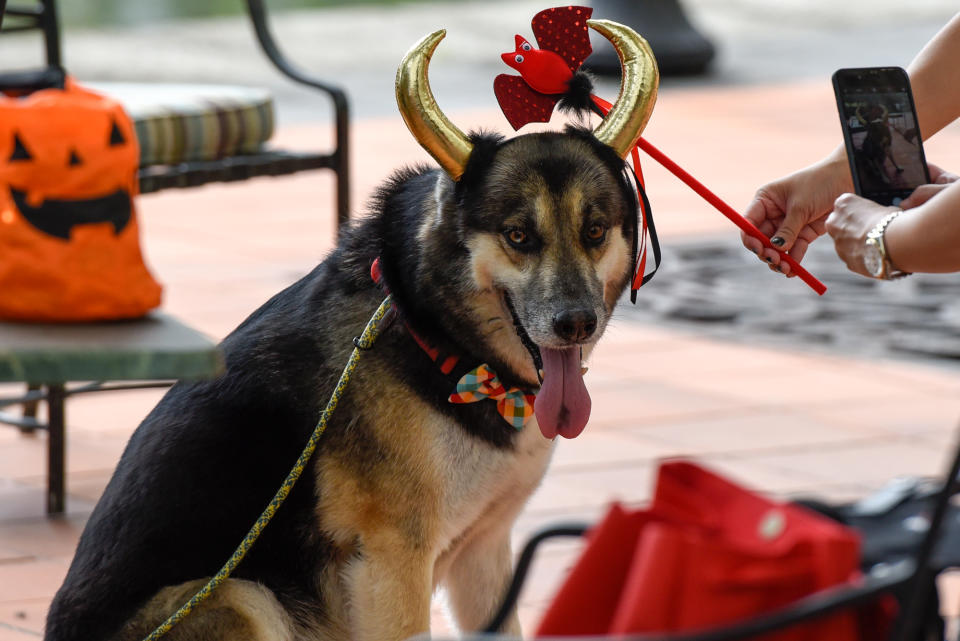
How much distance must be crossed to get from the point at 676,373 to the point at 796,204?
8.84 feet

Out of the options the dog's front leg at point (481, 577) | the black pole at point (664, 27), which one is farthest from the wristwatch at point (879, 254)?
the black pole at point (664, 27)

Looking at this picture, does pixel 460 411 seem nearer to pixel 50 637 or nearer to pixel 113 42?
pixel 50 637

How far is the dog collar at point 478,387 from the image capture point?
9.51 ft

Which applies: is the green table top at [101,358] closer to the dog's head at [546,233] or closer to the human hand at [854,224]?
the dog's head at [546,233]

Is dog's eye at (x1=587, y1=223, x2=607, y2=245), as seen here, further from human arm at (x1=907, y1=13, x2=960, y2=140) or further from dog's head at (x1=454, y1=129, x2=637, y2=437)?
human arm at (x1=907, y1=13, x2=960, y2=140)

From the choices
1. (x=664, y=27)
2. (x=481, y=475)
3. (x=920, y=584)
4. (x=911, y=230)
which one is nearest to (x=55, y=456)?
(x=481, y=475)

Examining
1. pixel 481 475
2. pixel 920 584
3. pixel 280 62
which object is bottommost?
Result: pixel 481 475

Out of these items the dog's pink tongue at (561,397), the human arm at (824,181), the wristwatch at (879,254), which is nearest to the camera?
the wristwatch at (879,254)

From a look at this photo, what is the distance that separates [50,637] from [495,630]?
47.4 inches

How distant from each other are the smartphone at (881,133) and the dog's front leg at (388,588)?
115cm

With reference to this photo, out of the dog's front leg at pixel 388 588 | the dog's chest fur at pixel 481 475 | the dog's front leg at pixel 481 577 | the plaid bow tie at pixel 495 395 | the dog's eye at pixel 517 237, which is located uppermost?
the dog's eye at pixel 517 237

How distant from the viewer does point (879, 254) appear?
96.2 inches

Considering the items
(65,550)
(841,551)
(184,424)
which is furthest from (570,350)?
(65,550)

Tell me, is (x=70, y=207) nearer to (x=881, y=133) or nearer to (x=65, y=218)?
(x=65, y=218)
